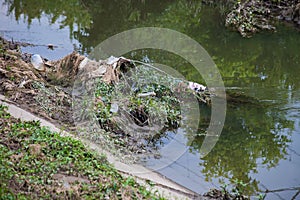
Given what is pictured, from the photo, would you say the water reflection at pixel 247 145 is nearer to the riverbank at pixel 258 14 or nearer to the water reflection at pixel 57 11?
the riverbank at pixel 258 14

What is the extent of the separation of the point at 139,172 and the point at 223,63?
5.46 metres

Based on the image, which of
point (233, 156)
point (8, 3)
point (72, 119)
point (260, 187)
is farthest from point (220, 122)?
point (8, 3)

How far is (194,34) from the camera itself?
489 inches

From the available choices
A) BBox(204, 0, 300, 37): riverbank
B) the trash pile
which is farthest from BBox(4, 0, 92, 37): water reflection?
BBox(204, 0, 300, 37): riverbank

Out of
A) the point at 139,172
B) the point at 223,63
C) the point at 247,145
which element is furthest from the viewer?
the point at 223,63

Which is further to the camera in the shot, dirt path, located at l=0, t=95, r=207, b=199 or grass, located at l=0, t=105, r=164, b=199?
dirt path, located at l=0, t=95, r=207, b=199

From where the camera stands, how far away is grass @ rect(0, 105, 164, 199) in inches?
184

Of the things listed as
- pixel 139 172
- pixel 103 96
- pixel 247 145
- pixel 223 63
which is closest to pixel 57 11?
pixel 223 63

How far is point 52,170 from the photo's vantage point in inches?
198

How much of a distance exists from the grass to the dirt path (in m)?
0.26

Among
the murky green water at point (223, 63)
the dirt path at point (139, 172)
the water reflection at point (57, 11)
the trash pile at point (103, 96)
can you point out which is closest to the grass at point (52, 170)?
the dirt path at point (139, 172)

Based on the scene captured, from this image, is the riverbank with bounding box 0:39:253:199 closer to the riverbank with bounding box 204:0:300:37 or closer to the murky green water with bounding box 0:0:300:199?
the murky green water with bounding box 0:0:300:199

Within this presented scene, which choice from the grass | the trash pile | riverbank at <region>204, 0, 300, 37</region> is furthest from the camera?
riverbank at <region>204, 0, 300, 37</region>

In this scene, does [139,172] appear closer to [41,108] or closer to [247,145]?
[41,108]
